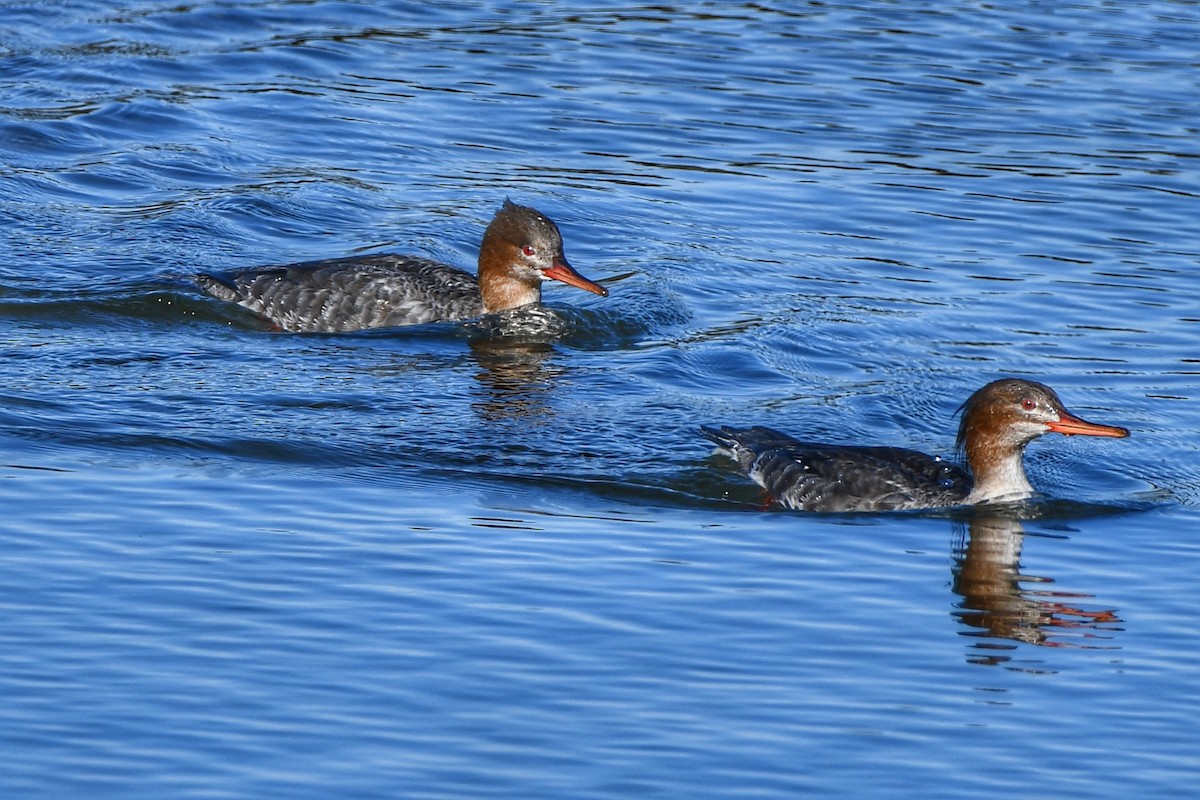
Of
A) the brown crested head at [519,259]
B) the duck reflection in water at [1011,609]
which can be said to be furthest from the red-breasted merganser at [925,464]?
the brown crested head at [519,259]

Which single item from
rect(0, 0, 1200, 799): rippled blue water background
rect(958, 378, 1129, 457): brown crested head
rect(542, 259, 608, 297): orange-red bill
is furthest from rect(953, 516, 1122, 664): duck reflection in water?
rect(542, 259, 608, 297): orange-red bill

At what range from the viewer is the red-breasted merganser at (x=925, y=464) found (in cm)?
1124

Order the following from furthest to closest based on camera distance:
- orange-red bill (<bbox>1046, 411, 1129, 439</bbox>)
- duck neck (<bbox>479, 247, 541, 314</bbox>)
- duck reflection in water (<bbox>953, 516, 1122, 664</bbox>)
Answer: duck neck (<bbox>479, 247, 541, 314</bbox>)
orange-red bill (<bbox>1046, 411, 1129, 439</bbox>)
duck reflection in water (<bbox>953, 516, 1122, 664</bbox>)

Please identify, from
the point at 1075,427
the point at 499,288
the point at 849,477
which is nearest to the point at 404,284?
the point at 499,288

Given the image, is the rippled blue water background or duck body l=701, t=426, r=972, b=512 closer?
the rippled blue water background

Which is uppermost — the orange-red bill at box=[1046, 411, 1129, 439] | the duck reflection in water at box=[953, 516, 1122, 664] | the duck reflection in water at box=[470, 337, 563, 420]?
the orange-red bill at box=[1046, 411, 1129, 439]

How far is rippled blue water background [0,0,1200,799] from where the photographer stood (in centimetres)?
792

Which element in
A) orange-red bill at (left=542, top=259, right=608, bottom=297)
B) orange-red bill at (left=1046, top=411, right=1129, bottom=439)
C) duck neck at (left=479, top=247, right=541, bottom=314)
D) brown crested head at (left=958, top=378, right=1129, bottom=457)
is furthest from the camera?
duck neck at (left=479, top=247, right=541, bottom=314)

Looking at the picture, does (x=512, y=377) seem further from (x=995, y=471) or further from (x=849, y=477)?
(x=995, y=471)

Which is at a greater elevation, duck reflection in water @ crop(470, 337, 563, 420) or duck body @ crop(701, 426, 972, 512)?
duck body @ crop(701, 426, 972, 512)

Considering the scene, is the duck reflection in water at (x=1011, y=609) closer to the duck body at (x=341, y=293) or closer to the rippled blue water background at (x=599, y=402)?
the rippled blue water background at (x=599, y=402)

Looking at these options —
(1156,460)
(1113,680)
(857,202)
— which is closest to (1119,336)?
(1156,460)

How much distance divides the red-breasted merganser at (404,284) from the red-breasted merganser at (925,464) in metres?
3.68

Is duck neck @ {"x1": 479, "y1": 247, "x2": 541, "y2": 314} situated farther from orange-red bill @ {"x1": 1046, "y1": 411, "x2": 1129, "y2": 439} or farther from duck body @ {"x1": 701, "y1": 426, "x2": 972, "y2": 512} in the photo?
orange-red bill @ {"x1": 1046, "y1": 411, "x2": 1129, "y2": 439}
